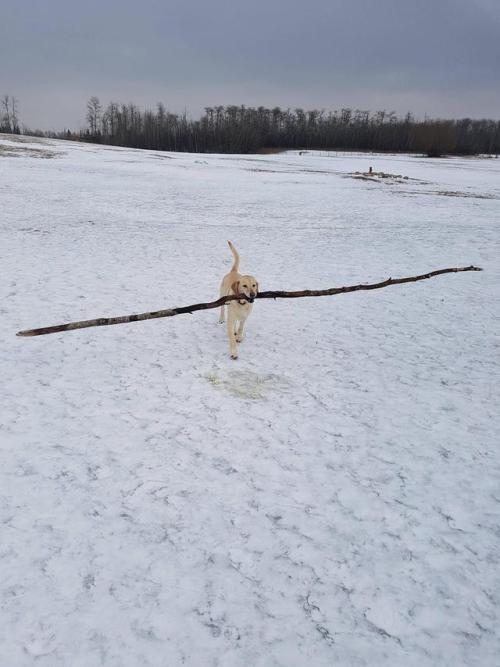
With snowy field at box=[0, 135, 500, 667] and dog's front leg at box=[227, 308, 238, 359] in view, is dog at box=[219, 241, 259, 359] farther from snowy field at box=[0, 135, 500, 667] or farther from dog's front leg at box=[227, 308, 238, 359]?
snowy field at box=[0, 135, 500, 667]

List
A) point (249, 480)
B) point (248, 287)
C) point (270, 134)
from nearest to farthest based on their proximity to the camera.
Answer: point (249, 480) → point (248, 287) → point (270, 134)

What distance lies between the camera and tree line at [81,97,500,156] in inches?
3553

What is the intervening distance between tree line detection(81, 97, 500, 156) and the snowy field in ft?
286

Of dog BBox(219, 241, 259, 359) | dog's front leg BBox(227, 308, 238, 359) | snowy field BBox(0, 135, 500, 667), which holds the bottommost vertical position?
snowy field BBox(0, 135, 500, 667)

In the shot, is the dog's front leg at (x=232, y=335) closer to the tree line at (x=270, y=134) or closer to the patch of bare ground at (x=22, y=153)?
the patch of bare ground at (x=22, y=153)

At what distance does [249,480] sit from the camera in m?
3.45

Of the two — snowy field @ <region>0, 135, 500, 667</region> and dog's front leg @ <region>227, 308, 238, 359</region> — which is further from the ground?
dog's front leg @ <region>227, 308, 238, 359</region>

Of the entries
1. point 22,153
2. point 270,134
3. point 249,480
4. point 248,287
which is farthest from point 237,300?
point 270,134

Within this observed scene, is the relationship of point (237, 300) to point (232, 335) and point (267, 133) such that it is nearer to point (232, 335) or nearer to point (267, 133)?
point (232, 335)

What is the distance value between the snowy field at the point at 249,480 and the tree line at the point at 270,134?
286 feet

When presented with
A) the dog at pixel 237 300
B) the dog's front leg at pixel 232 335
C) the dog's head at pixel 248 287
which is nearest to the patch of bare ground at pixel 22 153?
the dog at pixel 237 300

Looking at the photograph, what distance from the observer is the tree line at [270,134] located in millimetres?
90250

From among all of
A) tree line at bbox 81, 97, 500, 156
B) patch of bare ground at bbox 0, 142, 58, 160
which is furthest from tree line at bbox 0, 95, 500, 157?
patch of bare ground at bbox 0, 142, 58, 160

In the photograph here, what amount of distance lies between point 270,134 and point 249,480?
114 metres
